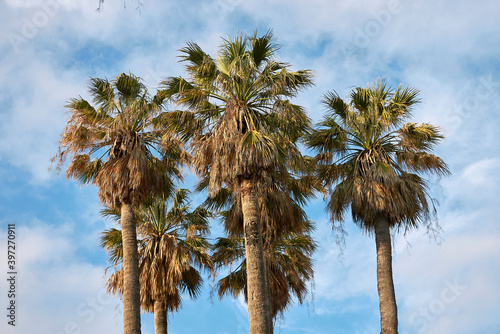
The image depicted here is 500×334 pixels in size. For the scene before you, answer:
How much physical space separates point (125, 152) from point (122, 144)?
0.97 feet

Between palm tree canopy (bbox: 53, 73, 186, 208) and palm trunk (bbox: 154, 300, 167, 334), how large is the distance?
595cm

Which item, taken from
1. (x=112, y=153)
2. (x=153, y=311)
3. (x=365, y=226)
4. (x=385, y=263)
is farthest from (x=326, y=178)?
(x=153, y=311)

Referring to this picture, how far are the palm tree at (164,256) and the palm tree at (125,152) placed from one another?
3.34m

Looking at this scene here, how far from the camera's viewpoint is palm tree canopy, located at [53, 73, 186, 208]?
2248cm

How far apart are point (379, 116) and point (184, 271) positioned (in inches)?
414

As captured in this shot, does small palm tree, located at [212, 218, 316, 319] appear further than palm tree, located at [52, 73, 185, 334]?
Yes

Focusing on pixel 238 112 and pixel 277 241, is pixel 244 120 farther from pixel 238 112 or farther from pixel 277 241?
pixel 277 241

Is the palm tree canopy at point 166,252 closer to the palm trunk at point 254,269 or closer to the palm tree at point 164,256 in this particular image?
the palm tree at point 164,256

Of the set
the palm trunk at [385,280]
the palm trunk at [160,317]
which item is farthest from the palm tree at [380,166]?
the palm trunk at [160,317]

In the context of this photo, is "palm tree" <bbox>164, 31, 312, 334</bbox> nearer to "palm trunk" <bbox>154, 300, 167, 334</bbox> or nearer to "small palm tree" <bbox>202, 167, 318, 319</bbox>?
"small palm tree" <bbox>202, 167, 318, 319</bbox>

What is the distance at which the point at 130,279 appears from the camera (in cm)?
2177

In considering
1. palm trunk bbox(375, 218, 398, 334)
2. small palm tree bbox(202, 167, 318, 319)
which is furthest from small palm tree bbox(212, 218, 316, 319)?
palm trunk bbox(375, 218, 398, 334)

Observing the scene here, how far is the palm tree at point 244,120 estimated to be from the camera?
19797 millimetres

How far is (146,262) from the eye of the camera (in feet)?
90.6
